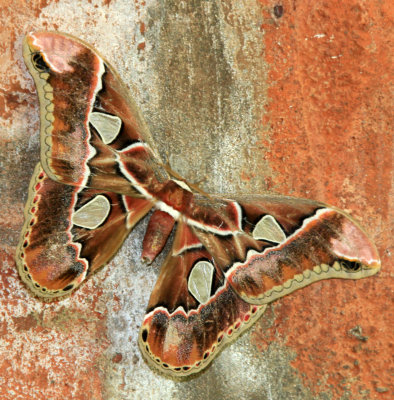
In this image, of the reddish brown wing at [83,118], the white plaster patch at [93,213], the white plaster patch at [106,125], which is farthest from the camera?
the white plaster patch at [93,213]

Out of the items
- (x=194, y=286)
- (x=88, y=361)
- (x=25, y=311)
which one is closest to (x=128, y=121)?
(x=194, y=286)

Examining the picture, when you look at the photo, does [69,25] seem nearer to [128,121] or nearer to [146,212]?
[128,121]

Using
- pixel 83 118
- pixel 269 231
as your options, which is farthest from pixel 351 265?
pixel 83 118

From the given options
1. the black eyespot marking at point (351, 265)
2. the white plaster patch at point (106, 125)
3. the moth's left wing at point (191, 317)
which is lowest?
the moth's left wing at point (191, 317)

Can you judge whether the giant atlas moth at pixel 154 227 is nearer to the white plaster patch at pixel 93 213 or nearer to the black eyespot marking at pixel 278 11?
the white plaster patch at pixel 93 213

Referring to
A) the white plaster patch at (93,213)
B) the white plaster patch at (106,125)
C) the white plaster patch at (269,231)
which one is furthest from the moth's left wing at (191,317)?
the white plaster patch at (106,125)

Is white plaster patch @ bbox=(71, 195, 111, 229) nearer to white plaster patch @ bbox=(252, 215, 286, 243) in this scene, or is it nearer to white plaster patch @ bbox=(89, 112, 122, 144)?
white plaster patch @ bbox=(89, 112, 122, 144)
